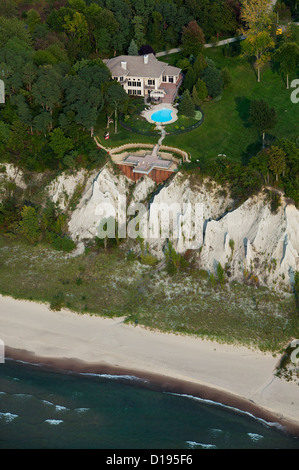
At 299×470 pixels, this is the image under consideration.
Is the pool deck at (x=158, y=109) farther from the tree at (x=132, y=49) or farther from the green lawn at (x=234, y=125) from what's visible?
the tree at (x=132, y=49)

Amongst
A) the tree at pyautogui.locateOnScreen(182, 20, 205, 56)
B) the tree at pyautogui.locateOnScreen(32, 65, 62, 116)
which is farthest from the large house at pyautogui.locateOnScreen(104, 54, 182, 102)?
the tree at pyautogui.locateOnScreen(32, 65, 62, 116)

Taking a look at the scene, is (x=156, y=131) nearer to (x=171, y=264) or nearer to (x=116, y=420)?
(x=171, y=264)

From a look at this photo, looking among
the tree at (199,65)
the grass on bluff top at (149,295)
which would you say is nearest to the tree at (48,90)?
the grass on bluff top at (149,295)

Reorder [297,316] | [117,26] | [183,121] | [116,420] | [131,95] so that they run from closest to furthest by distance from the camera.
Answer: [116,420], [297,316], [183,121], [131,95], [117,26]

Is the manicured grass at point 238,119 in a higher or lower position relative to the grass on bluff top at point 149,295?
higher

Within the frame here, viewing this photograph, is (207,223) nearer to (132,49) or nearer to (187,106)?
(187,106)
